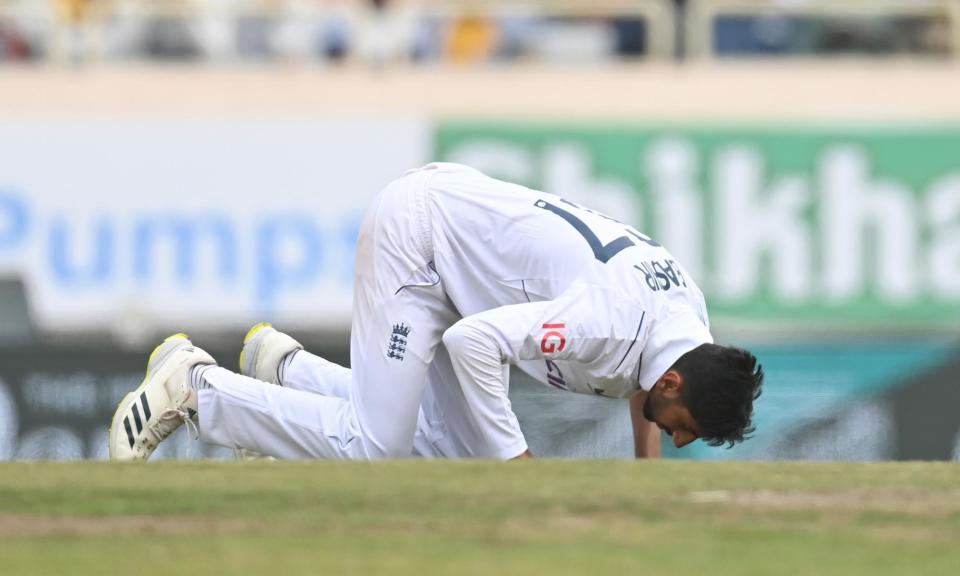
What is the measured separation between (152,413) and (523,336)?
176 cm

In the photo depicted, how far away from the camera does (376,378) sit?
7176mm

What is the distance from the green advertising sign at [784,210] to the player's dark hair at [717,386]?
286 inches

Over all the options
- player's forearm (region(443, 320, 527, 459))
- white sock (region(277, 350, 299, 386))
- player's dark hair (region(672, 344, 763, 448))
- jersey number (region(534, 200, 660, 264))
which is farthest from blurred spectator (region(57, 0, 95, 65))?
player's dark hair (region(672, 344, 763, 448))

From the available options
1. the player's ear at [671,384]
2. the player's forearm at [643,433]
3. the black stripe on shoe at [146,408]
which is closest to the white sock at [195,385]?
the black stripe on shoe at [146,408]

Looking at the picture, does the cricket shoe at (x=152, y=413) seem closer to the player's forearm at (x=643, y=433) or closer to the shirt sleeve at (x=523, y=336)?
the shirt sleeve at (x=523, y=336)

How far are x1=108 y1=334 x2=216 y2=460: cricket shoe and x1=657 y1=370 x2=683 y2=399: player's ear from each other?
201cm

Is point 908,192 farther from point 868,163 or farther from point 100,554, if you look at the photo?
point 100,554

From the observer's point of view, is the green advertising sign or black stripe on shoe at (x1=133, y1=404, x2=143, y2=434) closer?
black stripe on shoe at (x1=133, y1=404, x2=143, y2=434)

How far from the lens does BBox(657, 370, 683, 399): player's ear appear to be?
6762 millimetres

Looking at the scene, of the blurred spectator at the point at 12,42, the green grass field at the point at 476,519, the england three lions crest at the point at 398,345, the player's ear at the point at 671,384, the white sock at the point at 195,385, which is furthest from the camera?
the blurred spectator at the point at 12,42

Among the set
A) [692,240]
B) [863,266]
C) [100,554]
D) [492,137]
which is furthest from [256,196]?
[100,554]

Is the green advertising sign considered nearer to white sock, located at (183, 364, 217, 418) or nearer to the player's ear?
white sock, located at (183, 364, 217, 418)

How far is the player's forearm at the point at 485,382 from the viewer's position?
6656 millimetres

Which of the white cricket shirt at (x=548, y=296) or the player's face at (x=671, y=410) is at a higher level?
the white cricket shirt at (x=548, y=296)
